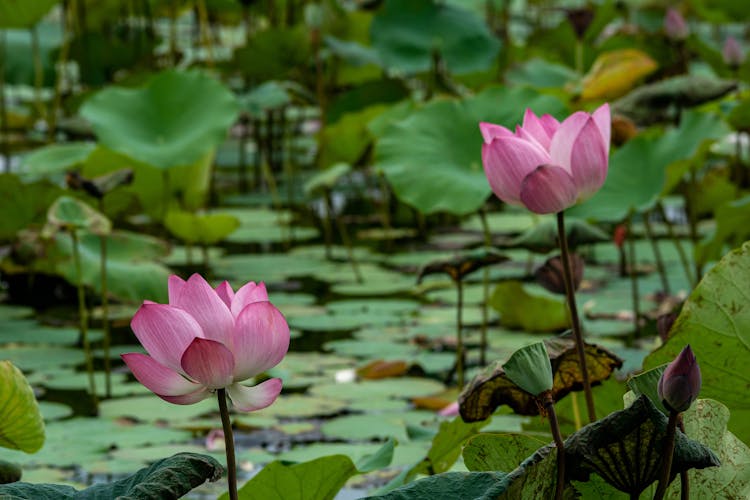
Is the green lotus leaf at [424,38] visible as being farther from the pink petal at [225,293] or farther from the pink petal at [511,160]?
the pink petal at [225,293]

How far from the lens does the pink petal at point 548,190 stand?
105cm

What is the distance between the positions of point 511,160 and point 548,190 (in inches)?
1.6

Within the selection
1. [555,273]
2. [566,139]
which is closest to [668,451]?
[566,139]

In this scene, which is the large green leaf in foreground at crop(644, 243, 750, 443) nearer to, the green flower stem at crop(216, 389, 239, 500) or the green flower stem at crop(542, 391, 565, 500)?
the green flower stem at crop(542, 391, 565, 500)

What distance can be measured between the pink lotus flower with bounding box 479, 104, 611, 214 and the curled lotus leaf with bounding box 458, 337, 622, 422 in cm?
14

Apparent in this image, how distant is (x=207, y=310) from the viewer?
2.63 feet

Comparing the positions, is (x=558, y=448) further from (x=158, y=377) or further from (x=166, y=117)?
(x=166, y=117)

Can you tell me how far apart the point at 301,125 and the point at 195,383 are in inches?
191

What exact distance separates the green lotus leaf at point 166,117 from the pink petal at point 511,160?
6.14ft

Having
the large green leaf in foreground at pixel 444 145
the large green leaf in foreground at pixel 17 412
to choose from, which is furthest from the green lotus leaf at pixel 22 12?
the large green leaf in foreground at pixel 17 412

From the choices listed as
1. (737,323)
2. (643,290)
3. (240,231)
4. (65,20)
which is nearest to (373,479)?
(737,323)

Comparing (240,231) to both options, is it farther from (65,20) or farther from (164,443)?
(164,443)

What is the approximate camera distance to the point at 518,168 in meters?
1.06

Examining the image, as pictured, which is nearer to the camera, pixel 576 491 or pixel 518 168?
pixel 576 491
